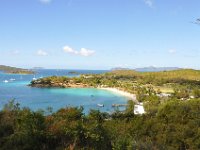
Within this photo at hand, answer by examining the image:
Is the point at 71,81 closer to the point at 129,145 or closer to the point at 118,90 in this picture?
the point at 118,90

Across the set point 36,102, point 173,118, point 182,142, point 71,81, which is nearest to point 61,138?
point 182,142

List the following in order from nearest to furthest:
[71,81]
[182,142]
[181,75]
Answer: [182,142], [71,81], [181,75]

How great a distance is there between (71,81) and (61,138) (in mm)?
111972

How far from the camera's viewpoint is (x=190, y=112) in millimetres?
34500

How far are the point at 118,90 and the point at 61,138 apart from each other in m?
91.4

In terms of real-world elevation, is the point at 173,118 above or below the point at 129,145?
below

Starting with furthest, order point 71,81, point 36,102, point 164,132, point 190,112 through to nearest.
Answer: point 71,81 → point 36,102 → point 190,112 → point 164,132

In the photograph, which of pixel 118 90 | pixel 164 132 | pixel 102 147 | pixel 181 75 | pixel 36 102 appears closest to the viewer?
pixel 102 147

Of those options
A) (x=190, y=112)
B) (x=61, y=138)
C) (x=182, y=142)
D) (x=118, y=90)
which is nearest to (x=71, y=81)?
(x=118, y=90)

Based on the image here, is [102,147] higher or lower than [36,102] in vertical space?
higher

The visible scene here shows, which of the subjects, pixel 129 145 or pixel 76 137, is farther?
pixel 76 137

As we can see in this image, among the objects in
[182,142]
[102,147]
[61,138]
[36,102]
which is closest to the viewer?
[102,147]

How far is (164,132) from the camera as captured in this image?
26.5 metres

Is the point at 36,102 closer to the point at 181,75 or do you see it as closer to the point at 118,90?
the point at 118,90
